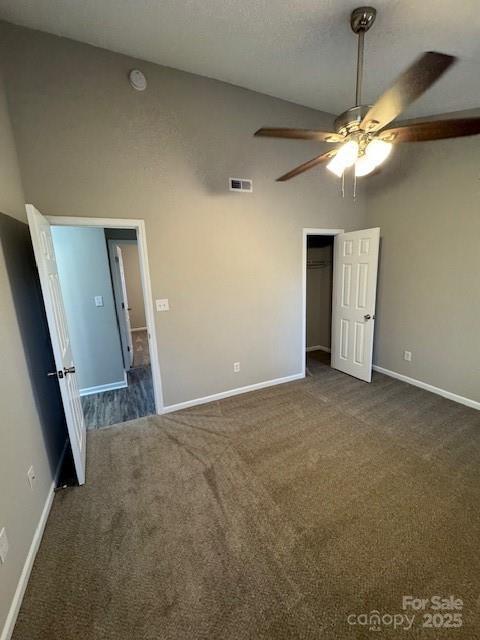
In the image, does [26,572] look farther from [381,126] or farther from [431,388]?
[431,388]

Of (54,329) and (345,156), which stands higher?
(345,156)

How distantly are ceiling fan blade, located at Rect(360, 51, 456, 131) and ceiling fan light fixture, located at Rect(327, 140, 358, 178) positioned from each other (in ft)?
0.58

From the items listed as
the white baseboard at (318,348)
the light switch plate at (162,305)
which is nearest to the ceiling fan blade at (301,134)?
the light switch plate at (162,305)

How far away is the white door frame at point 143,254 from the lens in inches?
92.5

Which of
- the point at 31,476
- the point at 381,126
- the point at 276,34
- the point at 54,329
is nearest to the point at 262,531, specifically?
the point at 31,476

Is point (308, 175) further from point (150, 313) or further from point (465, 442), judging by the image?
point (465, 442)

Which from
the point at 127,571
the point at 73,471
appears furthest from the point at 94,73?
the point at 127,571

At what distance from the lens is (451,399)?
3088 millimetres

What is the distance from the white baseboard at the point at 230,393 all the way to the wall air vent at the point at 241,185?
2.37 m

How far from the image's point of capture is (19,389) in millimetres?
1653

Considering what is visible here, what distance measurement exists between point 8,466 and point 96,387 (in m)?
2.48

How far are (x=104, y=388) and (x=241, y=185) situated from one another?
3247mm

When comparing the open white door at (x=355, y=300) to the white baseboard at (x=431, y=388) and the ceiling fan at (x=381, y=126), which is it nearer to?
the white baseboard at (x=431, y=388)

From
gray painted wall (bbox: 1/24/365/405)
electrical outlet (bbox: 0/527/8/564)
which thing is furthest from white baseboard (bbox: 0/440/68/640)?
gray painted wall (bbox: 1/24/365/405)
